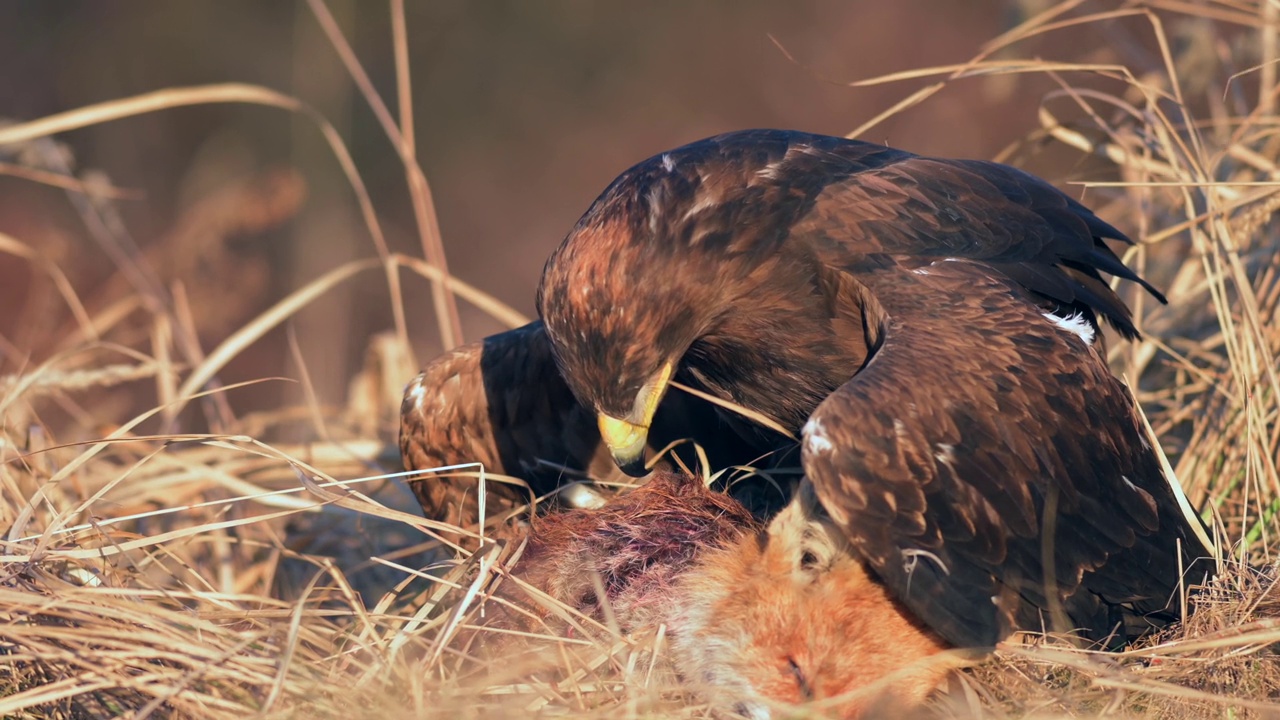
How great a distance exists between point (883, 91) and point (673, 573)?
904 centimetres

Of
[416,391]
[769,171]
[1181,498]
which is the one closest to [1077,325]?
[1181,498]

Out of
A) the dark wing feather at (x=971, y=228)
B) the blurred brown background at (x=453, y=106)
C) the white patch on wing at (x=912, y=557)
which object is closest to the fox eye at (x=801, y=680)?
the white patch on wing at (x=912, y=557)

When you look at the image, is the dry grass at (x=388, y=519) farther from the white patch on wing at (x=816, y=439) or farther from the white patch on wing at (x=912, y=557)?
the white patch on wing at (x=816, y=439)

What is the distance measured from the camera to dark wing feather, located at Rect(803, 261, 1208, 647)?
7.78ft

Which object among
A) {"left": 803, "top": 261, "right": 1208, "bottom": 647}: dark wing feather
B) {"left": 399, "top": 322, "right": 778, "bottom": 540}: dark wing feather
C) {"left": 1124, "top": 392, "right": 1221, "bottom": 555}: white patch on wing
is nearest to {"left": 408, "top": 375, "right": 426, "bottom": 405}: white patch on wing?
{"left": 399, "top": 322, "right": 778, "bottom": 540}: dark wing feather

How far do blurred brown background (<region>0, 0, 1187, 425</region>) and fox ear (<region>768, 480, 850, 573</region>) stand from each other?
651cm

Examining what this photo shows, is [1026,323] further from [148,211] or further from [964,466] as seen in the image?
[148,211]

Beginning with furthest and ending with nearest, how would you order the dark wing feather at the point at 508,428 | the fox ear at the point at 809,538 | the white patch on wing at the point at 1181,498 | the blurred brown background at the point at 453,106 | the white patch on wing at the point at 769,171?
the blurred brown background at the point at 453,106
the dark wing feather at the point at 508,428
the white patch on wing at the point at 769,171
the white patch on wing at the point at 1181,498
the fox ear at the point at 809,538

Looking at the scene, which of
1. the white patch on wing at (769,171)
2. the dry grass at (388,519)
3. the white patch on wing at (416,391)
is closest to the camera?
the dry grass at (388,519)

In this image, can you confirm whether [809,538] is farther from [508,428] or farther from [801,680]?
[508,428]

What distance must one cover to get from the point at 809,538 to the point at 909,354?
409 millimetres

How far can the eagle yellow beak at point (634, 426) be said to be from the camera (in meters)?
2.88

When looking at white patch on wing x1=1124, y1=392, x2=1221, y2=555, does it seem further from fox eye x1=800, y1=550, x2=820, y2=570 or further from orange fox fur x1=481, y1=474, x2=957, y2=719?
fox eye x1=800, y1=550, x2=820, y2=570

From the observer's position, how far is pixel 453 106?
44.4ft
